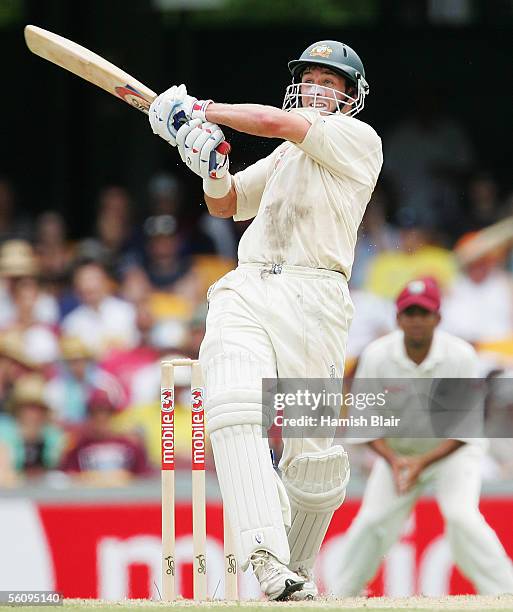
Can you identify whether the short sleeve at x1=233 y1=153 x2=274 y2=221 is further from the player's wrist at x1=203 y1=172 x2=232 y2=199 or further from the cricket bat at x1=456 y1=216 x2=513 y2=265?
the cricket bat at x1=456 y1=216 x2=513 y2=265

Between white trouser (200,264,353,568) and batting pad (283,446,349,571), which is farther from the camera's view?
batting pad (283,446,349,571)

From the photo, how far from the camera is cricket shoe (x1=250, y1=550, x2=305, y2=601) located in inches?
150

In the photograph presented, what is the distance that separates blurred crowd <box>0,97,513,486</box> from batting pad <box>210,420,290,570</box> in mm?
2643

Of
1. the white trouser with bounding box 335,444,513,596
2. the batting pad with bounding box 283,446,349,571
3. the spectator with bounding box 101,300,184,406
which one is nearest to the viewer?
the batting pad with bounding box 283,446,349,571

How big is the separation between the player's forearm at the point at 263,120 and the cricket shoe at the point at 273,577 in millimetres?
1195

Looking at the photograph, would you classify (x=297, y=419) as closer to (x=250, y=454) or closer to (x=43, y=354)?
(x=250, y=454)

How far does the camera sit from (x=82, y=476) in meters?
6.58

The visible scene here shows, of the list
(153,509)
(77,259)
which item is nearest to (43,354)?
(77,259)

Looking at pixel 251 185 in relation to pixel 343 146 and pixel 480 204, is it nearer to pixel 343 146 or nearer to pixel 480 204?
pixel 343 146

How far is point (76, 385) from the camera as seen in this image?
7223 millimetres

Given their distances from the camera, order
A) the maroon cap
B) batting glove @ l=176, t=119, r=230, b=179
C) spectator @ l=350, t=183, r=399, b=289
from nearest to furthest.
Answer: batting glove @ l=176, t=119, r=230, b=179
the maroon cap
spectator @ l=350, t=183, r=399, b=289

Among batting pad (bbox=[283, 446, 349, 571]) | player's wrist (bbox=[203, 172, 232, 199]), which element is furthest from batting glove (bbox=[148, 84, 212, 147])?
batting pad (bbox=[283, 446, 349, 571])

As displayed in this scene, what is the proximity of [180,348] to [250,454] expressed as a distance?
126 inches

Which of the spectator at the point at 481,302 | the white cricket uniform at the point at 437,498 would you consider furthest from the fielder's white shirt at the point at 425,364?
the spectator at the point at 481,302
